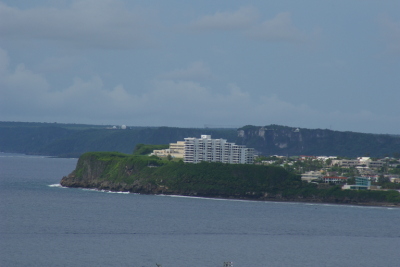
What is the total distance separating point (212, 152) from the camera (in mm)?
126188

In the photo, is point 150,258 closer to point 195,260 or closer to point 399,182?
point 195,260

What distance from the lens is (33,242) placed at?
187 ft

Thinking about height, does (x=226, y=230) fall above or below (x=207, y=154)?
below

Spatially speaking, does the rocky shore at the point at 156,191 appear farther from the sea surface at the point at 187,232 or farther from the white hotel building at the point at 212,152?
the white hotel building at the point at 212,152

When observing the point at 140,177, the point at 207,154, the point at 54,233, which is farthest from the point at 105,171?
the point at 54,233

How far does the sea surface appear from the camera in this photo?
53.0m

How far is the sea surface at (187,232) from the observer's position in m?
53.0

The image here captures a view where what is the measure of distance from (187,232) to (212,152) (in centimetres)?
6135

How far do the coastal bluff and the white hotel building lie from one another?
11764mm

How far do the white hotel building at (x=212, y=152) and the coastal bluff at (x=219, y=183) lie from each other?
11.8 meters

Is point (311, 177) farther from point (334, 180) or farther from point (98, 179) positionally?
point (98, 179)

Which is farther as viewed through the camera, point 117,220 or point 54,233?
point 117,220

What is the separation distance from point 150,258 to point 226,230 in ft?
52.2

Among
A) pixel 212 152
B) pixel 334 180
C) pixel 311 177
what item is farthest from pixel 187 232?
pixel 212 152
